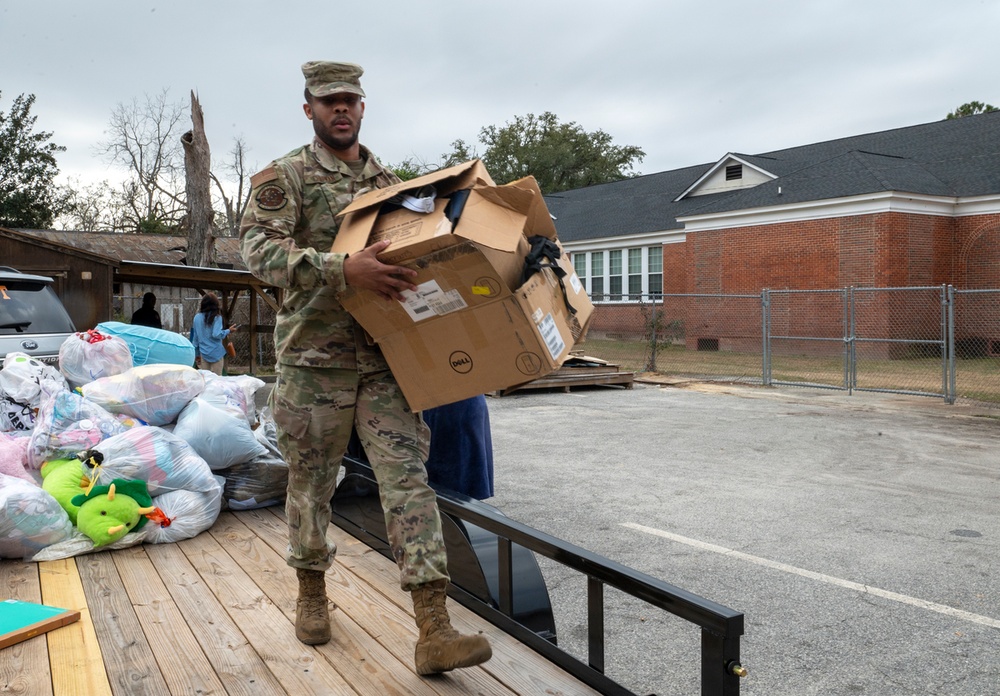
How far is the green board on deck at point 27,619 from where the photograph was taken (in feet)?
8.52

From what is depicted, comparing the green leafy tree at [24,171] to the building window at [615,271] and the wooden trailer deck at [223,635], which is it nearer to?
the building window at [615,271]

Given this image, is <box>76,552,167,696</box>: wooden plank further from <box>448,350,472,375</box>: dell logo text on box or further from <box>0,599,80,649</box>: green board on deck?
<box>448,350,472,375</box>: dell logo text on box

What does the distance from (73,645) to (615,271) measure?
28.6 meters

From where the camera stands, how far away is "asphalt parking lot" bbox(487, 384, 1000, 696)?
352cm

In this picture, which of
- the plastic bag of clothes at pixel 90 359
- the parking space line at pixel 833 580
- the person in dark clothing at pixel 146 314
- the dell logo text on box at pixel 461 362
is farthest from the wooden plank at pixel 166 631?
the person in dark clothing at pixel 146 314

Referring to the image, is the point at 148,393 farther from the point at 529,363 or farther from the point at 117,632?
the point at 529,363

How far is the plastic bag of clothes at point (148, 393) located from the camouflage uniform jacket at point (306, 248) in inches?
84.9

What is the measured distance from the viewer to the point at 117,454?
3.92 m

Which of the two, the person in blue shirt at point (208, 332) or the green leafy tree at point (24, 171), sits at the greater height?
the green leafy tree at point (24, 171)

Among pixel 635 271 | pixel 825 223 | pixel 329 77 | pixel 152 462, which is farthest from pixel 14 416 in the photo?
pixel 635 271

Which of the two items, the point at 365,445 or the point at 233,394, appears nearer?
the point at 365,445

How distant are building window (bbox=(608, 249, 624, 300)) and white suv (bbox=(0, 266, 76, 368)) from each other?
2459 centimetres

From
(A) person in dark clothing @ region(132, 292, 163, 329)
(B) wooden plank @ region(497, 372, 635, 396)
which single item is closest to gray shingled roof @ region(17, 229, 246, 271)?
(A) person in dark clothing @ region(132, 292, 163, 329)

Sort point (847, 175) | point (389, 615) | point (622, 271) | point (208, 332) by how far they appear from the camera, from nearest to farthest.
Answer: point (389, 615), point (208, 332), point (847, 175), point (622, 271)
